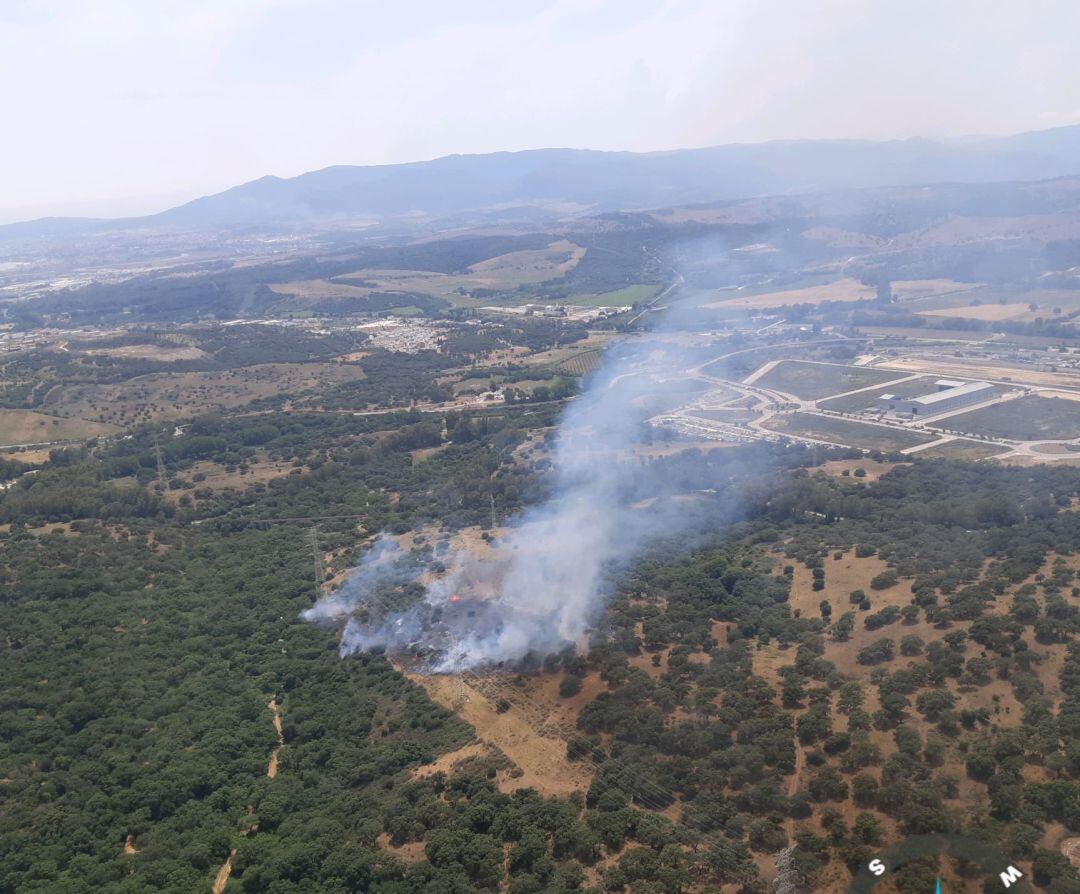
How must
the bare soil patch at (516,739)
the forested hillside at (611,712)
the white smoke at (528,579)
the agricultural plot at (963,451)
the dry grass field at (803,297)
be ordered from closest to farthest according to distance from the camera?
the forested hillside at (611,712) < the bare soil patch at (516,739) < the white smoke at (528,579) < the agricultural plot at (963,451) < the dry grass field at (803,297)

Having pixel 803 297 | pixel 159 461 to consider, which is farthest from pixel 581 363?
pixel 159 461

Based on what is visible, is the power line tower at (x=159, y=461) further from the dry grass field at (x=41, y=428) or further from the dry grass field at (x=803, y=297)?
the dry grass field at (x=803, y=297)

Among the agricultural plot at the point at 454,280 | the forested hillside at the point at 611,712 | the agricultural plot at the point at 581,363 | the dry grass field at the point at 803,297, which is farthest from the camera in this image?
the agricultural plot at the point at 454,280

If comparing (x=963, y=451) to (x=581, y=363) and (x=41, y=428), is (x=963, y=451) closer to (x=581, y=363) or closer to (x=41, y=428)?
(x=581, y=363)

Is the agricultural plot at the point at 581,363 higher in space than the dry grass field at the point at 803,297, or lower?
lower

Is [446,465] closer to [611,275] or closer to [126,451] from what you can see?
[126,451]

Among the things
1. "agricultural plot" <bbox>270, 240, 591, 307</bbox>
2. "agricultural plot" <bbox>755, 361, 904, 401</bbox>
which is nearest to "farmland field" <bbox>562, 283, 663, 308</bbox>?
"agricultural plot" <bbox>270, 240, 591, 307</bbox>

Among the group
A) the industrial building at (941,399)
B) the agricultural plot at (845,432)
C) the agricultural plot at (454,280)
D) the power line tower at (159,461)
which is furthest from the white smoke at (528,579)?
the agricultural plot at (454,280)
